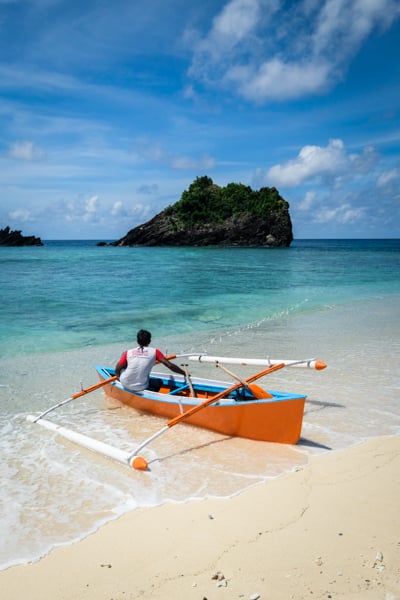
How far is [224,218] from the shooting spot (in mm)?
97000

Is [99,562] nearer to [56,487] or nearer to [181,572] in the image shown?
[181,572]

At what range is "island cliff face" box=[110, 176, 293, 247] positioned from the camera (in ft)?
308

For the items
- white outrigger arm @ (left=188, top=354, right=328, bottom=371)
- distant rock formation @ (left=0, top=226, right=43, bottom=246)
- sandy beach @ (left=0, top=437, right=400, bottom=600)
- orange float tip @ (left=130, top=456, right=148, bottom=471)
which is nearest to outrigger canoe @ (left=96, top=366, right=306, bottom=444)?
white outrigger arm @ (left=188, top=354, right=328, bottom=371)

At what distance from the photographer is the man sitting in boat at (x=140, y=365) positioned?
8227mm

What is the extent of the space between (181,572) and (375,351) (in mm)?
10275

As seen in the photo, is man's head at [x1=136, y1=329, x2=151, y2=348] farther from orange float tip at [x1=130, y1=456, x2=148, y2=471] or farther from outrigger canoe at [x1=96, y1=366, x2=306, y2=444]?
orange float tip at [x1=130, y1=456, x2=148, y2=471]

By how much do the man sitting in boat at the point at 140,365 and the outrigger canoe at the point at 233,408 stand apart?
0.18m

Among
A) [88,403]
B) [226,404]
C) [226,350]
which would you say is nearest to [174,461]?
[226,404]

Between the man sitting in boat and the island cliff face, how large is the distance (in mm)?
87662

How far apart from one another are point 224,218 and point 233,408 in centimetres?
9205

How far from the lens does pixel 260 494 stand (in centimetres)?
552

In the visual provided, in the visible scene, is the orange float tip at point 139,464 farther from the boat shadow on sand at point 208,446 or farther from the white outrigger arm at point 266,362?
the white outrigger arm at point 266,362

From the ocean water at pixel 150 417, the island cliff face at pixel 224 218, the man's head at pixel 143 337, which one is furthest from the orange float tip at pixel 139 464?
the island cliff face at pixel 224 218

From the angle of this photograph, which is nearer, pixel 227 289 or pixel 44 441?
pixel 44 441
